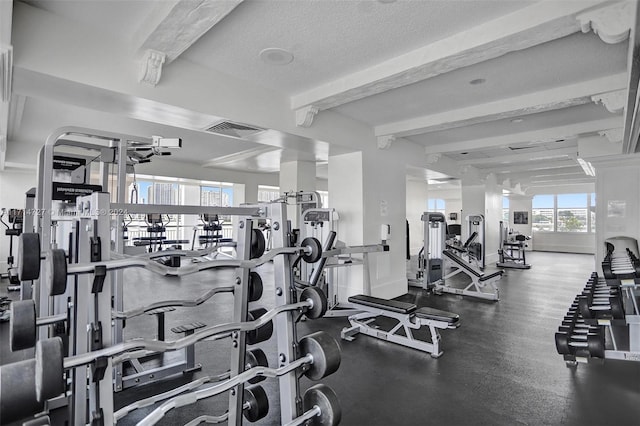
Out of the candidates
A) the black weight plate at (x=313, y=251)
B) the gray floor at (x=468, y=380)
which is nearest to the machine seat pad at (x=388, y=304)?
the gray floor at (x=468, y=380)

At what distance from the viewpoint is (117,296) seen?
2.34 meters

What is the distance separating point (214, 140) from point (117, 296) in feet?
12.5

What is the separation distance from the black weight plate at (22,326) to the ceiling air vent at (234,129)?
7.71 ft

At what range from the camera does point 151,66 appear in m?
2.40

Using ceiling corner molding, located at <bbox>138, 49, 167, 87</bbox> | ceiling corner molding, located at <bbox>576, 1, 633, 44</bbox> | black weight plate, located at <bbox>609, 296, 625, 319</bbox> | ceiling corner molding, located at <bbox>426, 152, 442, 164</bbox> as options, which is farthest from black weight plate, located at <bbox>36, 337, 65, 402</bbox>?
ceiling corner molding, located at <bbox>426, 152, 442, 164</bbox>

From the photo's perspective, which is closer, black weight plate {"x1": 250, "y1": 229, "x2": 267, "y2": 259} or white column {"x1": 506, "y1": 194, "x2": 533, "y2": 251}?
black weight plate {"x1": 250, "y1": 229, "x2": 267, "y2": 259}

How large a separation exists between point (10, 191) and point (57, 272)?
25.7 feet

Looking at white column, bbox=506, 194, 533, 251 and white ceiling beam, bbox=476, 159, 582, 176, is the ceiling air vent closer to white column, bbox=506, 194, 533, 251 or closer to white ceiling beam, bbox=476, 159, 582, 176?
white ceiling beam, bbox=476, 159, 582, 176

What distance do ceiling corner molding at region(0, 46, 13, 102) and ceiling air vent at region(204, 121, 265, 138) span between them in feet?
4.66

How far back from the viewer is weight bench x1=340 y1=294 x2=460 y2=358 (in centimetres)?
292

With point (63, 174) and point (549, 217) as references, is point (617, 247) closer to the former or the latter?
point (63, 174)

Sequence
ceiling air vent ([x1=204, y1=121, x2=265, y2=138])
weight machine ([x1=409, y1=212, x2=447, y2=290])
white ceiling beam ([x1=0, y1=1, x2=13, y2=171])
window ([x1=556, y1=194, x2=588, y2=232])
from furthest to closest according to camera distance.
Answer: window ([x1=556, y1=194, x2=588, y2=232]) < weight machine ([x1=409, y1=212, x2=447, y2=290]) < ceiling air vent ([x1=204, y1=121, x2=265, y2=138]) < white ceiling beam ([x1=0, y1=1, x2=13, y2=171])

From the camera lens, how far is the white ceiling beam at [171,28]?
1.88 meters

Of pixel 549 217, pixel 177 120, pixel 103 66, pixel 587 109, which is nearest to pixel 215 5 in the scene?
pixel 103 66
